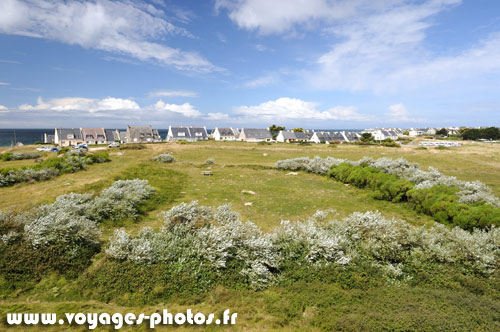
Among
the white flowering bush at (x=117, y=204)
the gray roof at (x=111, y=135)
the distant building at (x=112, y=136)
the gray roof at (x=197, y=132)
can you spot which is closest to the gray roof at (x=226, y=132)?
the gray roof at (x=197, y=132)

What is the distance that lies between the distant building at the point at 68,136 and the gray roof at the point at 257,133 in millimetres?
65984


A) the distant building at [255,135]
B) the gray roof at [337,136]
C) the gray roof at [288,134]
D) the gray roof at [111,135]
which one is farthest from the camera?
the gray roof at [337,136]

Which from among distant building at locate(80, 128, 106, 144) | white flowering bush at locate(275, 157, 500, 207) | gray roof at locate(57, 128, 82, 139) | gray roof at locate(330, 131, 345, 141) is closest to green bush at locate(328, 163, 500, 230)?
white flowering bush at locate(275, 157, 500, 207)

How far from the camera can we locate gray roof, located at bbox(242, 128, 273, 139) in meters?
105

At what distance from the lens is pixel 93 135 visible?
318 feet

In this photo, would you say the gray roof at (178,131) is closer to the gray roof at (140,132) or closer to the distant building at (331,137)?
the gray roof at (140,132)

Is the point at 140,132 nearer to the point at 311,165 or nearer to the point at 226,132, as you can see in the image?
the point at 226,132

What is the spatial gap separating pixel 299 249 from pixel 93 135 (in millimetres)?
110398

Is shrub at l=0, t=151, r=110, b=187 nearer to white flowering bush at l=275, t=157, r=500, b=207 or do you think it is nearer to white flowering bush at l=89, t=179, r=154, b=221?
white flowering bush at l=89, t=179, r=154, b=221

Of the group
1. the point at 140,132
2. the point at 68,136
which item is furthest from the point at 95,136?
the point at 140,132

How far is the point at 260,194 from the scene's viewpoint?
20.5 m

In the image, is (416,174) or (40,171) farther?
(40,171)

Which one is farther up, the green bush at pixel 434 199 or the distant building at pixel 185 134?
the distant building at pixel 185 134

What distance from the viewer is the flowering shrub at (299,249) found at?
9.12m
